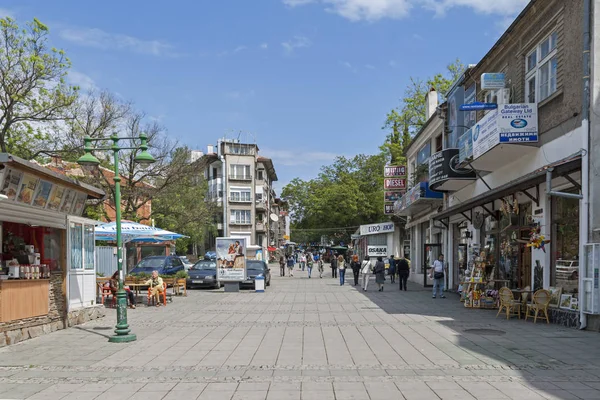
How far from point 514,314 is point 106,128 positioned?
22620 mm

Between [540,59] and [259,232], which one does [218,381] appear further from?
[259,232]

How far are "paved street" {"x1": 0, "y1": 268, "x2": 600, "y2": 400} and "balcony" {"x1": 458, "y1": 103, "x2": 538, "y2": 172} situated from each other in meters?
4.60

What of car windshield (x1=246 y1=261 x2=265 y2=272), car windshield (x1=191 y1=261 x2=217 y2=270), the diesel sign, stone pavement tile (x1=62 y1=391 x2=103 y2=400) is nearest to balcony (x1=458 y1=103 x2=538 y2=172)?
stone pavement tile (x1=62 y1=391 x2=103 y2=400)

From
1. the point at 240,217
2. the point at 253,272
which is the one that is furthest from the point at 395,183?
the point at 240,217

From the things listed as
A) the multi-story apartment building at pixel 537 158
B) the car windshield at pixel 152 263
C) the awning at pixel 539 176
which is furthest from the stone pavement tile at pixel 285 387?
the car windshield at pixel 152 263

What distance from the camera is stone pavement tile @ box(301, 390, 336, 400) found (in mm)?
6586

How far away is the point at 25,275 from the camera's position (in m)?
11.5

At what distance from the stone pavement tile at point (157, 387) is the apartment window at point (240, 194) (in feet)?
209

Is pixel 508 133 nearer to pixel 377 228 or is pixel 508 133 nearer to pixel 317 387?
pixel 317 387

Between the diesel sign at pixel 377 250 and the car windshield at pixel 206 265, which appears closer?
the car windshield at pixel 206 265

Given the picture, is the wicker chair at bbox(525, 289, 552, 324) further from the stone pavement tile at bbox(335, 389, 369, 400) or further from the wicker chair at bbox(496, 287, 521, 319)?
the stone pavement tile at bbox(335, 389, 369, 400)

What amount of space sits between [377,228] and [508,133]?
98.4 ft

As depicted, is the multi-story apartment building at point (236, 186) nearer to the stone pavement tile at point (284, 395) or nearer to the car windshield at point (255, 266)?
the car windshield at point (255, 266)

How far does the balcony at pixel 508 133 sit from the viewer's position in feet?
46.9
